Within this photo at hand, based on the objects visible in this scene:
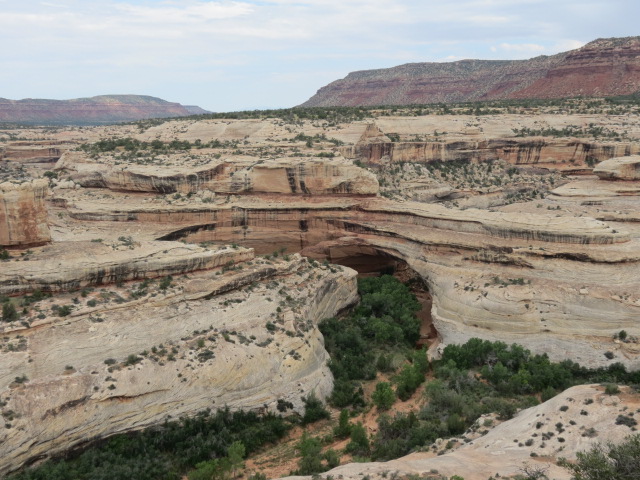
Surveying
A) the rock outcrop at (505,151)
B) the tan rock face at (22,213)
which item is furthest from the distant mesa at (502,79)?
the tan rock face at (22,213)

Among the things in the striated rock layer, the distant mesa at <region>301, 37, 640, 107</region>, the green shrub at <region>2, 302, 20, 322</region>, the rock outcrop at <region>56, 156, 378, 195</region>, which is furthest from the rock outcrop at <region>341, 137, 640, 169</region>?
the distant mesa at <region>301, 37, 640, 107</region>

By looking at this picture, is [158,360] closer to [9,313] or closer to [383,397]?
[9,313]

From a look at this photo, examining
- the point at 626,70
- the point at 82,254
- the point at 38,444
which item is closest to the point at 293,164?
the point at 82,254

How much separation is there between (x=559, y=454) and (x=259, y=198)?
24177 millimetres

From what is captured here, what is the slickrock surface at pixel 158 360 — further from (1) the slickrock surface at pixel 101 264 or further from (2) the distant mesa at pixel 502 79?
(2) the distant mesa at pixel 502 79

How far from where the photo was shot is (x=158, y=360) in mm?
20922

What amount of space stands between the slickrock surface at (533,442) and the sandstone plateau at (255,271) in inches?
6.4

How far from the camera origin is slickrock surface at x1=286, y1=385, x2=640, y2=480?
1551 cm

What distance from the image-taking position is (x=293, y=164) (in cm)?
3556

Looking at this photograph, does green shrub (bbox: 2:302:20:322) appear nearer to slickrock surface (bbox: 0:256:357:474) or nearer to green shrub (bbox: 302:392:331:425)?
slickrock surface (bbox: 0:256:357:474)

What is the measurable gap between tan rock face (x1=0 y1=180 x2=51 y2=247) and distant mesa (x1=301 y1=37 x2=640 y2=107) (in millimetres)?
102643

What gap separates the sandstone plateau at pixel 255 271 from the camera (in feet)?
63.5

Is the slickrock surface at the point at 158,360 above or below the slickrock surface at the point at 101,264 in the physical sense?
Result: below

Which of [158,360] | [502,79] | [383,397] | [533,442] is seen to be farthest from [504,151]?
[502,79]
